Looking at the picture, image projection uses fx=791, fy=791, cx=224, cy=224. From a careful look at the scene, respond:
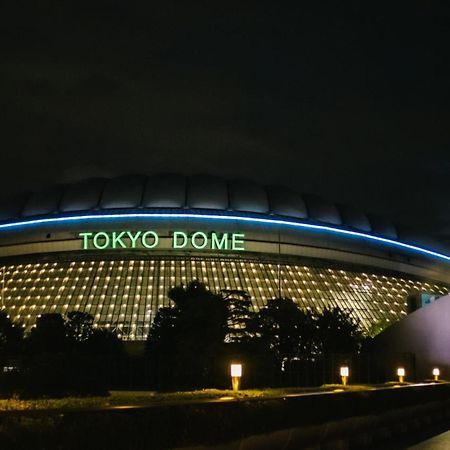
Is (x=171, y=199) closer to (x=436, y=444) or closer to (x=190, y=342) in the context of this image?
(x=190, y=342)

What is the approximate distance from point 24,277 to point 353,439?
55786 millimetres

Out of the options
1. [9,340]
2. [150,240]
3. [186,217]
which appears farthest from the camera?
[150,240]

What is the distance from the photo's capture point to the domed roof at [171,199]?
7619 cm

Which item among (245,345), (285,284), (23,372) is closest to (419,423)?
(245,345)

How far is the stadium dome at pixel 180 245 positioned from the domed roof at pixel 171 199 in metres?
0.12

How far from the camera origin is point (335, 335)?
184 ft

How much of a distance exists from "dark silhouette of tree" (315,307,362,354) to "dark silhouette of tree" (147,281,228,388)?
9811 mm

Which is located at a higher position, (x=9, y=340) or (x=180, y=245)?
(x=180, y=245)

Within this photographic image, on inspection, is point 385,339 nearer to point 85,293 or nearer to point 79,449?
point 85,293

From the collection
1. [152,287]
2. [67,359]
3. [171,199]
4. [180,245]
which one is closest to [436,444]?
[67,359]

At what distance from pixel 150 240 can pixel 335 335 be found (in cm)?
2505

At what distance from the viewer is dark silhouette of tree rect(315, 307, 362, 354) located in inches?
2162

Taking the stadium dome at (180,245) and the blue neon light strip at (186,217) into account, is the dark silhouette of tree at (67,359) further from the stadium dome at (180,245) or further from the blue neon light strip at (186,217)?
the blue neon light strip at (186,217)

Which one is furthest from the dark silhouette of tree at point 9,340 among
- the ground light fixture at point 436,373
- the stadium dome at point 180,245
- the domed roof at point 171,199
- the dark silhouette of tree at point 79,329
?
the ground light fixture at point 436,373
